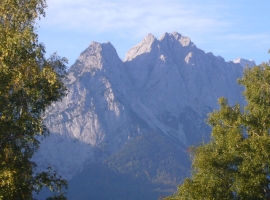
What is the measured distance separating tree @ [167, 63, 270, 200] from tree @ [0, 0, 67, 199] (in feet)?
35.1

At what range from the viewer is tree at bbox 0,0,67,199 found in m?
27.2

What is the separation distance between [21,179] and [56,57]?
317 inches

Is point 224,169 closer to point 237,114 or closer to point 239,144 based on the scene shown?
point 239,144

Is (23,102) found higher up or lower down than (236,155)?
higher up

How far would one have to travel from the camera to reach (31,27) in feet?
96.2

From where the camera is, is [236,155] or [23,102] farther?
[236,155]

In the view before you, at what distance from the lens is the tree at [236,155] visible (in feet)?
110

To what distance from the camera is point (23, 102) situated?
92.7 ft

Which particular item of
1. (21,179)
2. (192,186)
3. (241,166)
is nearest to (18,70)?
(21,179)

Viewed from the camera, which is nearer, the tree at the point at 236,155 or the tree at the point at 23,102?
the tree at the point at 23,102

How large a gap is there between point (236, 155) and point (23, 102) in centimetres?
1588

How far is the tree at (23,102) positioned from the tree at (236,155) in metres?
10.7

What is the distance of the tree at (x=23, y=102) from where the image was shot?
Answer: 27.2 metres

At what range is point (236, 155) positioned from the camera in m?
35.2
